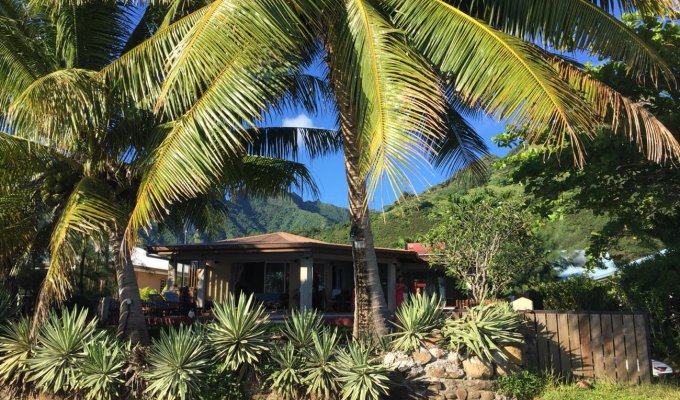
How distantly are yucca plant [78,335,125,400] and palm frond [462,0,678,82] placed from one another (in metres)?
7.08

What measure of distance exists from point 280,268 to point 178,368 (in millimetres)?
13294

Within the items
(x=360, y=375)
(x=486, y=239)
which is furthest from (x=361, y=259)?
(x=486, y=239)

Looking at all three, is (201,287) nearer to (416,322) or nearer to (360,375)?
(416,322)

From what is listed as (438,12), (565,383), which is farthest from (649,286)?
(438,12)

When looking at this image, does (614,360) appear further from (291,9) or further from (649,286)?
(291,9)

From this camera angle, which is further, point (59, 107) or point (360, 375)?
point (59, 107)

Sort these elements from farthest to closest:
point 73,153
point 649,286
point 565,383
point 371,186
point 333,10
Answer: point 73,153 → point 649,286 → point 565,383 → point 333,10 → point 371,186

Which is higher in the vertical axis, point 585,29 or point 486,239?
point 585,29

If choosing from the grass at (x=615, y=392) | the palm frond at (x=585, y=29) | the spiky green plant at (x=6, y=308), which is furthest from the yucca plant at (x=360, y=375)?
the spiky green plant at (x=6, y=308)

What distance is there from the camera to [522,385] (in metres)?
7.62

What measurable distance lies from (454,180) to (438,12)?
Result: 5.53 m

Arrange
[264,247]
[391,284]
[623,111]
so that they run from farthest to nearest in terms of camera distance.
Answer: [391,284] < [264,247] < [623,111]

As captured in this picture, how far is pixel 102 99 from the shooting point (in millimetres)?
8477

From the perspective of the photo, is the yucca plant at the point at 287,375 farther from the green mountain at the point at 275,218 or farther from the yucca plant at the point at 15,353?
the green mountain at the point at 275,218
